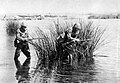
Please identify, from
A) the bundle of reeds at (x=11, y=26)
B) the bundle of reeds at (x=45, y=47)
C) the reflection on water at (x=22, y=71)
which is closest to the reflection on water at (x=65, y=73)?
the reflection on water at (x=22, y=71)

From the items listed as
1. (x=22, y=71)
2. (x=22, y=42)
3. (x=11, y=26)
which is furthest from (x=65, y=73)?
(x=11, y=26)

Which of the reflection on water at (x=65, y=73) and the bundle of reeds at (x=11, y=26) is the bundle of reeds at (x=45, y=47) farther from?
the bundle of reeds at (x=11, y=26)

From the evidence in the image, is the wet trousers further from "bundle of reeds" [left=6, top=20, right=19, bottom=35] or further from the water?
"bundle of reeds" [left=6, top=20, right=19, bottom=35]

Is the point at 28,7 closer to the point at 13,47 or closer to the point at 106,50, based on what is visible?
the point at 13,47

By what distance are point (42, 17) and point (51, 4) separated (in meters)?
0.39

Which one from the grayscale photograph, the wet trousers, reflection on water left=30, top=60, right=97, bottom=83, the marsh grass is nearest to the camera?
reflection on water left=30, top=60, right=97, bottom=83

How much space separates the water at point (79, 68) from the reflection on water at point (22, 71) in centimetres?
6

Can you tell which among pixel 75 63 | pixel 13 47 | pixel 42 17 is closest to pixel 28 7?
pixel 42 17

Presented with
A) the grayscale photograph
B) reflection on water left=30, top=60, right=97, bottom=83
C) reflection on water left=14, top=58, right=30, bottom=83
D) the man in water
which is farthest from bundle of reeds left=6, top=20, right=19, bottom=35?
reflection on water left=30, top=60, right=97, bottom=83

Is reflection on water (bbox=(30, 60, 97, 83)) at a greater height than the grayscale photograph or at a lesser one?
lesser

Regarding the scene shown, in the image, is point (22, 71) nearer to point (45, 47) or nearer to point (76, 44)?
point (45, 47)

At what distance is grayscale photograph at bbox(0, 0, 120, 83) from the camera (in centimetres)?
761

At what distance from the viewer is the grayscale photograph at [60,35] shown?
7605 millimetres

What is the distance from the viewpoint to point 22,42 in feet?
25.8
